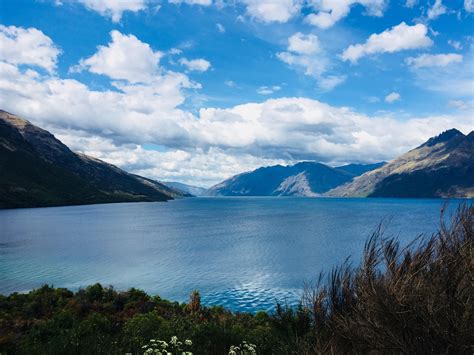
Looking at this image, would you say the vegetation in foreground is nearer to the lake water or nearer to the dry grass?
the dry grass

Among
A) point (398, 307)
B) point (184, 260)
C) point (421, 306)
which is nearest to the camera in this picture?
point (421, 306)

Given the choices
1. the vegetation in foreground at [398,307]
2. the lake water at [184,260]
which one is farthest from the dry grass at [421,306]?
the lake water at [184,260]

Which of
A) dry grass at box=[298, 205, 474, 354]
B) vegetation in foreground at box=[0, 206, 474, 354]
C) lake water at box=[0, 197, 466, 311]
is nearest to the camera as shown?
dry grass at box=[298, 205, 474, 354]

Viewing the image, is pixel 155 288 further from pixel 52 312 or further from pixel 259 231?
pixel 259 231

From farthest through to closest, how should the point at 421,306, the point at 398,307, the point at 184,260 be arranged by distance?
the point at 184,260
the point at 398,307
the point at 421,306

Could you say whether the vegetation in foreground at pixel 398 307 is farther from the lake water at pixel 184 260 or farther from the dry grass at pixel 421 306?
the lake water at pixel 184 260

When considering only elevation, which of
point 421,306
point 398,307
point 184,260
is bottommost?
point 184,260

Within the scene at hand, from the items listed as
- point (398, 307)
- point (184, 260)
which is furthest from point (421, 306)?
point (184, 260)

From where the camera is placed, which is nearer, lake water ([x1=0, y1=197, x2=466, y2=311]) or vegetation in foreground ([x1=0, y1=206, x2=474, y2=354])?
vegetation in foreground ([x1=0, y1=206, x2=474, y2=354])

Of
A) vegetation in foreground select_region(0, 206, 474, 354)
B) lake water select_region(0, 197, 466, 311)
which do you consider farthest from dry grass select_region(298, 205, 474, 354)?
lake water select_region(0, 197, 466, 311)

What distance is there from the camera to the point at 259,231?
131125mm

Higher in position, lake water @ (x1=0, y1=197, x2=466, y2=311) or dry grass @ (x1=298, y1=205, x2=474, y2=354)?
dry grass @ (x1=298, y1=205, x2=474, y2=354)

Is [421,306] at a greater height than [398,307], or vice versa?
[421,306]

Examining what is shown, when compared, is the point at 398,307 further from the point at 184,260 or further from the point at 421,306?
the point at 184,260
